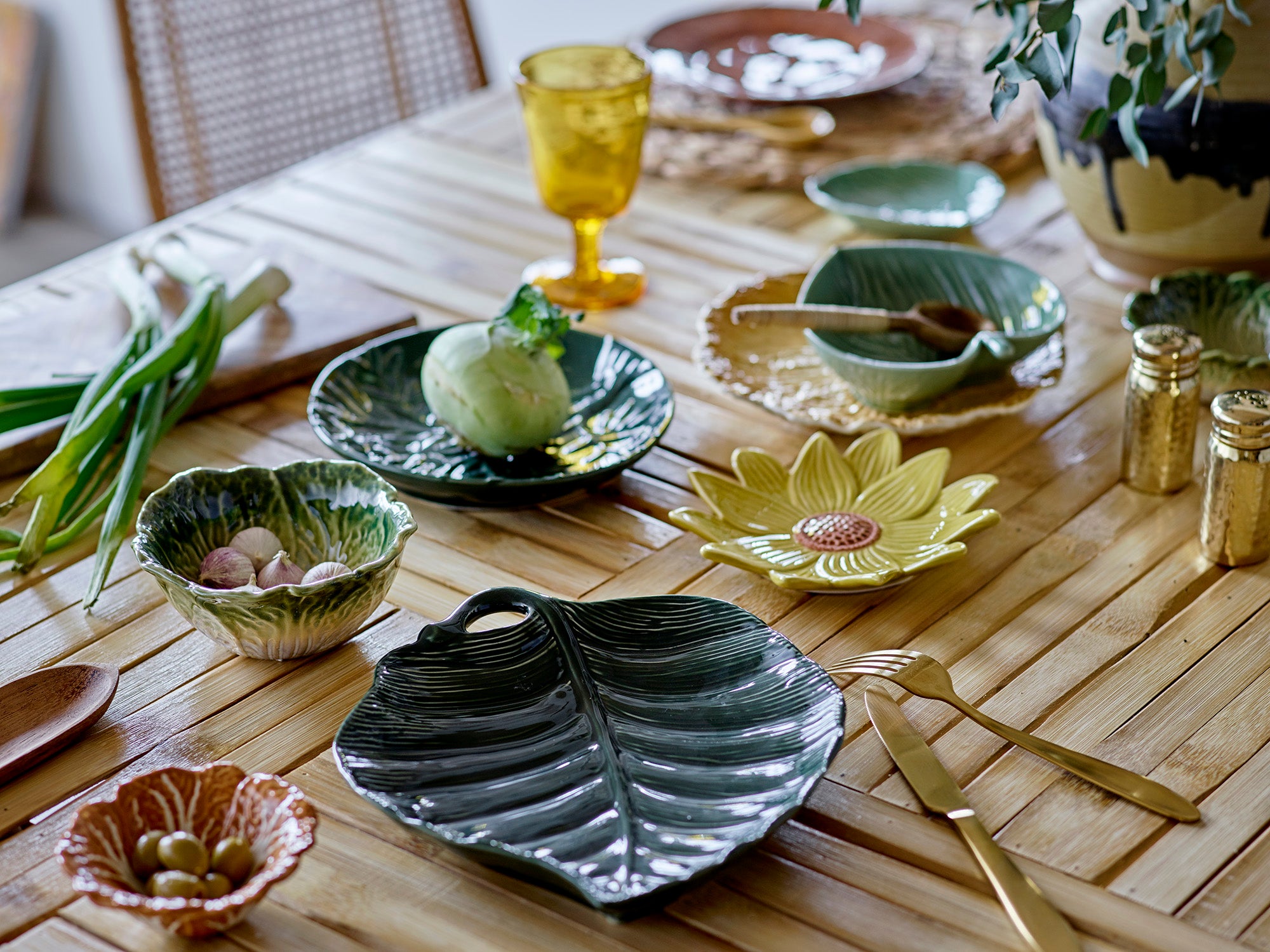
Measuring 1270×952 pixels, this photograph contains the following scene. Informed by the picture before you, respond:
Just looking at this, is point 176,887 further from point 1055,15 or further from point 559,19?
point 559,19

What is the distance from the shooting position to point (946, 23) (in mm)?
1744

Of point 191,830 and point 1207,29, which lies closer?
point 191,830

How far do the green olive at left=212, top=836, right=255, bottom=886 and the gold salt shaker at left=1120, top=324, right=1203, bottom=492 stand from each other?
624mm

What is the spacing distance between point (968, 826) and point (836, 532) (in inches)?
10.2

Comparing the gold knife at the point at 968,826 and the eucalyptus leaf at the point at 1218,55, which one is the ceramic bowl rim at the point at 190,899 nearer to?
the gold knife at the point at 968,826

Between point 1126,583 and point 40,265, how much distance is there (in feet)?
8.72

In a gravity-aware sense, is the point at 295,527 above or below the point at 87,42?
above

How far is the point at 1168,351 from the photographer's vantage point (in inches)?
34.8

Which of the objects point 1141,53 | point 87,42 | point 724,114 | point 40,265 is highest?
point 1141,53

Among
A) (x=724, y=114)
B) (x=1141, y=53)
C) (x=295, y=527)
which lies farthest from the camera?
(x=724, y=114)

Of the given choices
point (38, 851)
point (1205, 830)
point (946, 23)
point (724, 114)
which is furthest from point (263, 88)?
point (1205, 830)

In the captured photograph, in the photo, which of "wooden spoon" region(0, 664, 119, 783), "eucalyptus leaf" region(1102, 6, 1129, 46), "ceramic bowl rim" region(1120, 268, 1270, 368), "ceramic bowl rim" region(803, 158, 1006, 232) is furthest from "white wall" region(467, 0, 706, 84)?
"wooden spoon" region(0, 664, 119, 783)

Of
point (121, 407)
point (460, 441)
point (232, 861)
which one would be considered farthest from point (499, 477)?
point (232, 861)

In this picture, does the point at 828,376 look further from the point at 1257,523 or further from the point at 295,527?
the point at 295,527
